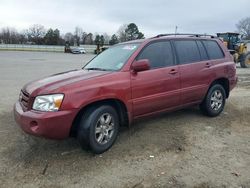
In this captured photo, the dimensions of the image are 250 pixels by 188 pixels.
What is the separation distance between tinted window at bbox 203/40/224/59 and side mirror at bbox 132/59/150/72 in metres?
2.20

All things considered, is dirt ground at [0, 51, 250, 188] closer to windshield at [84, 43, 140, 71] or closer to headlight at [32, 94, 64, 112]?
headlight at [32, 94, 64, 112]

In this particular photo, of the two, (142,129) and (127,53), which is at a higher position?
(127,53)

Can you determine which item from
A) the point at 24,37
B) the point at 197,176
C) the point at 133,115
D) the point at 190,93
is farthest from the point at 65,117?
the point at 24,37

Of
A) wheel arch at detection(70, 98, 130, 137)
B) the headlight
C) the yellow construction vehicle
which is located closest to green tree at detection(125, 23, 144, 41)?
the yellow construction vehicle

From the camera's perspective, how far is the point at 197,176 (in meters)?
3.88

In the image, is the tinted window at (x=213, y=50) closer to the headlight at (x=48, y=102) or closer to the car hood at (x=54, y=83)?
the car hood at (x=54, y=83)

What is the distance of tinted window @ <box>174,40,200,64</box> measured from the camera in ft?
19.2

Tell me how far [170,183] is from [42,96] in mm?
2088

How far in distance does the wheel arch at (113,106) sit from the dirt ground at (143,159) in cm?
39

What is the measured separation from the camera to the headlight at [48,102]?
414 cm

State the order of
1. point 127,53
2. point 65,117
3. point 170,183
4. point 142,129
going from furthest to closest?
point 142,129 → point 127,53 → point 65,117 → point 170,183

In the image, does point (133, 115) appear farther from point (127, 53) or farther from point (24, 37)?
point (24, 37)

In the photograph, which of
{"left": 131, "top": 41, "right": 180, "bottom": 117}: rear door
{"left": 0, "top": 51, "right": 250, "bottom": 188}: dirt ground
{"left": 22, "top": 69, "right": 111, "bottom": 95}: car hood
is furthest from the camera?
{"left": 131, "top": 41, "right": 180, "bottom": 117}: rear door

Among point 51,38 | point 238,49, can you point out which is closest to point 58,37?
point 51,38
